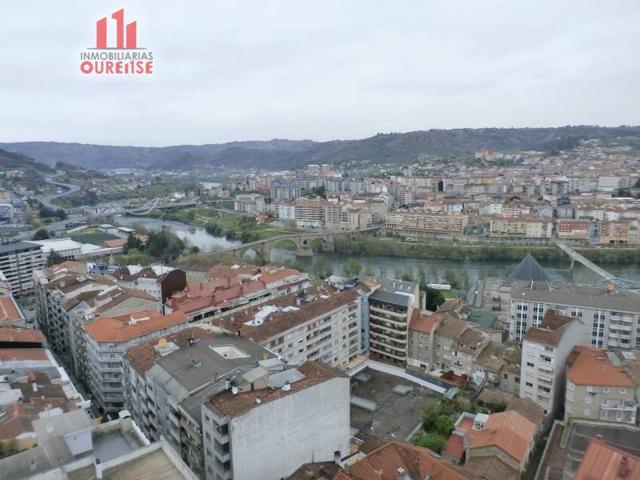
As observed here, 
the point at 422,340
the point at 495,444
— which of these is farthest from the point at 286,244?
the point at 495,444

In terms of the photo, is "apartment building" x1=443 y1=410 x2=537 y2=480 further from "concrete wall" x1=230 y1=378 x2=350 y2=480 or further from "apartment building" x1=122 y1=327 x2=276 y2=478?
"apartment building" x1=122 y1=327 x2=276 y2=478

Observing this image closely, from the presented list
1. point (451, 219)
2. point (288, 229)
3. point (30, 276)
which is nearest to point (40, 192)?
point (288, 229)

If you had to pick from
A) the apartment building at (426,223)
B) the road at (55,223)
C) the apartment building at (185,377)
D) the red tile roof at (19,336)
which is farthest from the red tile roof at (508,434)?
the road at (55,223)

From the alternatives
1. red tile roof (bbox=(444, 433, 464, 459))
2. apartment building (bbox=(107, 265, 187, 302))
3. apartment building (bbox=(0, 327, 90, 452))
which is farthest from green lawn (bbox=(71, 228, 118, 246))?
red tile roof (bbox=(444, 433, 464, 459))

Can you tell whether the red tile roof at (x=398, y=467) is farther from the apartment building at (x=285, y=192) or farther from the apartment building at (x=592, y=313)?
the apartment building at (x=285, y=192)

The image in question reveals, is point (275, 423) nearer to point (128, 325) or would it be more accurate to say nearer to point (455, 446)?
point (455, 446)
